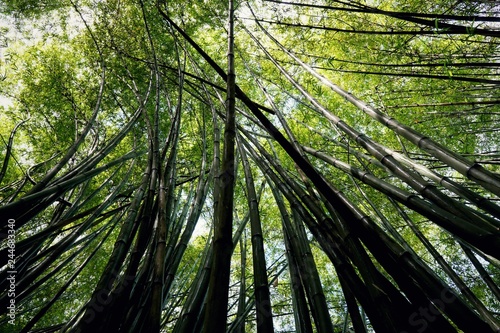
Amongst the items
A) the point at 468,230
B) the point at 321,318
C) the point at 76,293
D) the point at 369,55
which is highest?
the point at 369,55

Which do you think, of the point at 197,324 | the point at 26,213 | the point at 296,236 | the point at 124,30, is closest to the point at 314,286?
the point at 296,236

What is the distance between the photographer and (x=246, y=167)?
1826mm

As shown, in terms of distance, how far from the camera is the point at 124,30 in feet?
12.9

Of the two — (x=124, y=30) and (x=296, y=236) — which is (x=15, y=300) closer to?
(x=296, y=236)

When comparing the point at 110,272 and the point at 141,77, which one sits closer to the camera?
the point at 110,272

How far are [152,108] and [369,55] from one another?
2.93 m

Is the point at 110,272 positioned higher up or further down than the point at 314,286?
higher up

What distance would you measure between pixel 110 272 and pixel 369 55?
3.78m

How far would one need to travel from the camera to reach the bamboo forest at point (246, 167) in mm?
1075

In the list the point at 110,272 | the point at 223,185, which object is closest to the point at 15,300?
the point at 110,272

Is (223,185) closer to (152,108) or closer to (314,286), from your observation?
(314,286)

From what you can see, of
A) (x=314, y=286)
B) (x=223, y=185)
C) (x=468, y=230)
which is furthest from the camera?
(x=314, y=286)

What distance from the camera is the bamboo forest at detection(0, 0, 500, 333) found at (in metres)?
1.08

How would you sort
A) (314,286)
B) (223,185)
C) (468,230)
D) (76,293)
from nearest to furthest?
(468,230), (223,185), (314,286), (76,293)
